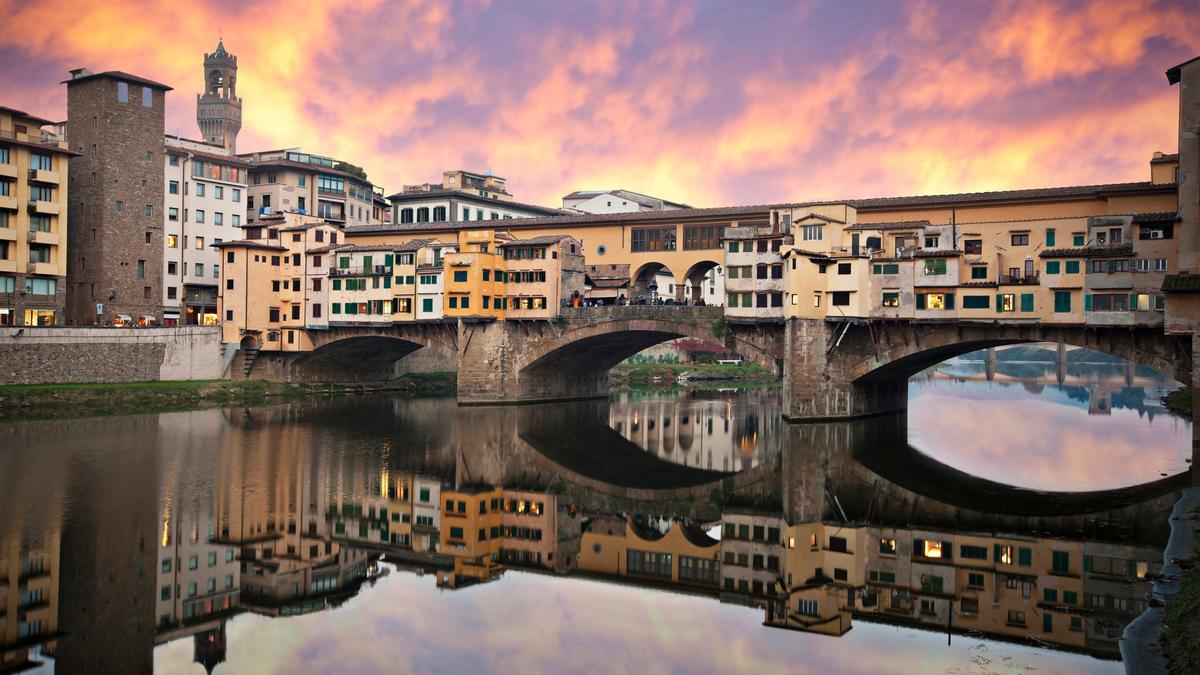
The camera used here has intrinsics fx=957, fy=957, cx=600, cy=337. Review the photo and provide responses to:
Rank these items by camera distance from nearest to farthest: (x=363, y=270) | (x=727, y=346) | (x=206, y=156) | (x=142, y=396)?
(x=727, y=346), (x=142, y=396), (x=363, y=270), (x=206, y=156)

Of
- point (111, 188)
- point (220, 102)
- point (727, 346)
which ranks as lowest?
point (727, 346)

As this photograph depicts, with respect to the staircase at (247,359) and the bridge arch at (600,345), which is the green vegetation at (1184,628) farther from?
the staircase at (247,359)

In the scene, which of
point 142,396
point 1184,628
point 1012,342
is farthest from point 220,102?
point 1184,628

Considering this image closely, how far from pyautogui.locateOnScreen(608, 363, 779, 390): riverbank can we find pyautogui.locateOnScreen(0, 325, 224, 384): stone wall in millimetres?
34571

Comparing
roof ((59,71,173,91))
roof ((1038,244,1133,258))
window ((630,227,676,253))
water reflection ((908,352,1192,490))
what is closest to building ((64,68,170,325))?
roof ((59,71,173,91))

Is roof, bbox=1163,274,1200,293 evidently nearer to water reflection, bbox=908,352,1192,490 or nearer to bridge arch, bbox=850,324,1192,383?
bridge arch, bbox=850,324,1192,383

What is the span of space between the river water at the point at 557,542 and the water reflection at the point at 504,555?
0.09 meters

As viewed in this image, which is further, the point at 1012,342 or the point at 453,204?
the point at 453,204

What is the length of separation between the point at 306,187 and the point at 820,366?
52098mm

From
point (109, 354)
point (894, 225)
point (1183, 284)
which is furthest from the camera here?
point (109, 354)

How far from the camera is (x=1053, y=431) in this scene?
55.1m

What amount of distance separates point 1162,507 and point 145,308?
211 feet

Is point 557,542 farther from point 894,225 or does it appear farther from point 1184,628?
point 894,225

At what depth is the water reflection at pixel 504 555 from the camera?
713 inches
